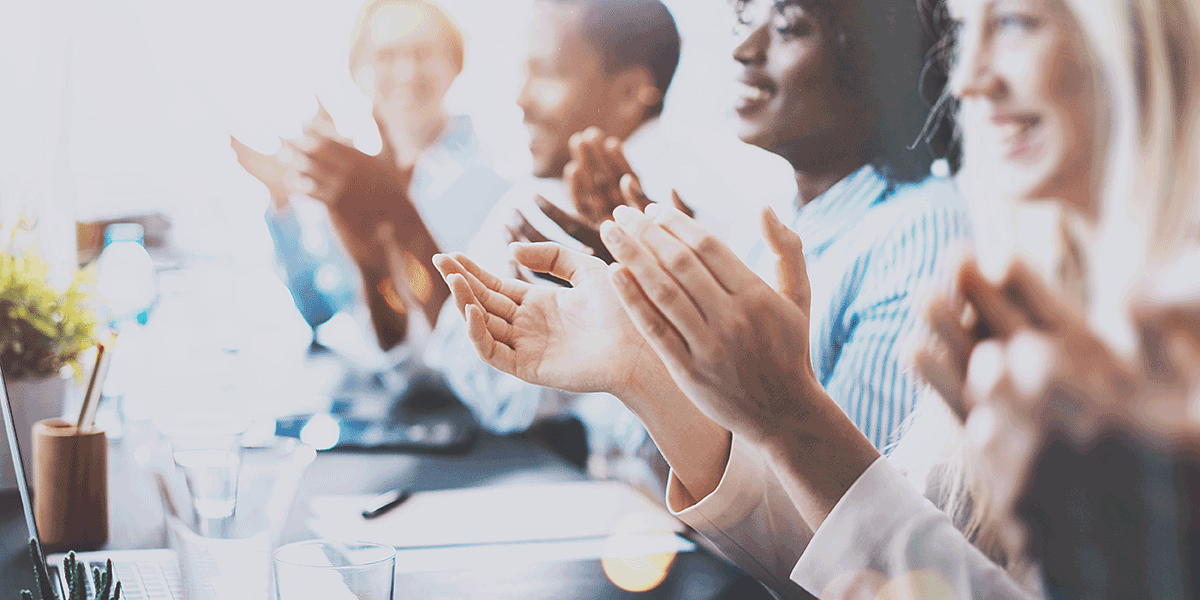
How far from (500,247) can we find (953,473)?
52 cm

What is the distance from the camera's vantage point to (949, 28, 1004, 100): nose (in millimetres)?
585

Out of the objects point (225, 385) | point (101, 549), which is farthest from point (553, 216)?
point (101, 549)

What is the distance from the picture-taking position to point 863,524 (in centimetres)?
51

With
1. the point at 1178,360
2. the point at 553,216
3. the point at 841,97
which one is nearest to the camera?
the point at 1178,360

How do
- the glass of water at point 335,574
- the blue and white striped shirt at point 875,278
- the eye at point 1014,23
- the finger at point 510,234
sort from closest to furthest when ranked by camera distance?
the glass of water at point 335,574 < the eye at point 1014,23 < the blue and white striped shirt at point 875,278 < the finger at point 510,234

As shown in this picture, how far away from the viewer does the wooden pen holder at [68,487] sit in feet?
2.05

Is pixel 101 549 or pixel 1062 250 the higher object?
pixel 1062 250

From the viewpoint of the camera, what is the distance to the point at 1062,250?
1.75 feet

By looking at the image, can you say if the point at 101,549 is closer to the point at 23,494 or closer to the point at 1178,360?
the point at 23,494

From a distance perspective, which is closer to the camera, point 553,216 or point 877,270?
point 877,270

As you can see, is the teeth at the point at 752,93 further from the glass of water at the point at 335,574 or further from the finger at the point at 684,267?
the glass of water at the point at 335,574

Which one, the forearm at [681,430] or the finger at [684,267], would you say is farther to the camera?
the forearm at [681,430]

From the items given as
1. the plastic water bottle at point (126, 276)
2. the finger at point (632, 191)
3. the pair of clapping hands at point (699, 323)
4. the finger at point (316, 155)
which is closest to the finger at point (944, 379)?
the pair of clapping hands at point (699, 323)

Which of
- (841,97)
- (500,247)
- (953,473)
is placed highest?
(841,97)
